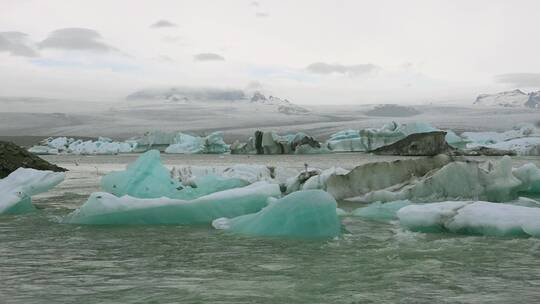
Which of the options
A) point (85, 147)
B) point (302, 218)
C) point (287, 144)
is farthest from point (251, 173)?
point (85, 147)

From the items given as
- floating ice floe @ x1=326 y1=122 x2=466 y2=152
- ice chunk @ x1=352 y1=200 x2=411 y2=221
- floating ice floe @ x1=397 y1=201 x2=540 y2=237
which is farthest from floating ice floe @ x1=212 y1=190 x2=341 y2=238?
floating ice floe @ x1=326 y1=122 x2=466 y2=152

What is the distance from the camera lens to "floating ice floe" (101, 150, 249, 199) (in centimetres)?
1043

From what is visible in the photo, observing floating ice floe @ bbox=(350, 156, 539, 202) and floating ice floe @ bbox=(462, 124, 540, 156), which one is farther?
floating ice floe @ bbox=(462, 124, 540, 156)

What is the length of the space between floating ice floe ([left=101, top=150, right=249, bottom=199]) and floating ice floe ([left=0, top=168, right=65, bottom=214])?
1.11m

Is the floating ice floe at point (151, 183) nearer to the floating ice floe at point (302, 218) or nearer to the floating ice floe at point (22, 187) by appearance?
the floating ice floe at point (22, 187)

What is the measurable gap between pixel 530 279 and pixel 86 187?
12.7m

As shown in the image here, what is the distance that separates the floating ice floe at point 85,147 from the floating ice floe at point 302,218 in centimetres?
5000

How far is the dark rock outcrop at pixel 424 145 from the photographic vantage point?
37562 mm

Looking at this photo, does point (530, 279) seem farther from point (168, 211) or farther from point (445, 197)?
point (445, 197)

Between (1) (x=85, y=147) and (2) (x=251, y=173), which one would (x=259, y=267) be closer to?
(2) (x=251, y=173)

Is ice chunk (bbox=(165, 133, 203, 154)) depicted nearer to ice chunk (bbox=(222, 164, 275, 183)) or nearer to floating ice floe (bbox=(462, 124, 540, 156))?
floating ice floe (bbox=(462, 124, 540, 156))

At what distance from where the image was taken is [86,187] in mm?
15375

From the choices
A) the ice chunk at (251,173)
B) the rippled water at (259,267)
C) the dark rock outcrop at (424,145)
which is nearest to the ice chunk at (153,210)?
the rippled water at (259,267)

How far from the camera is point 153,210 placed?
26.3 feet
